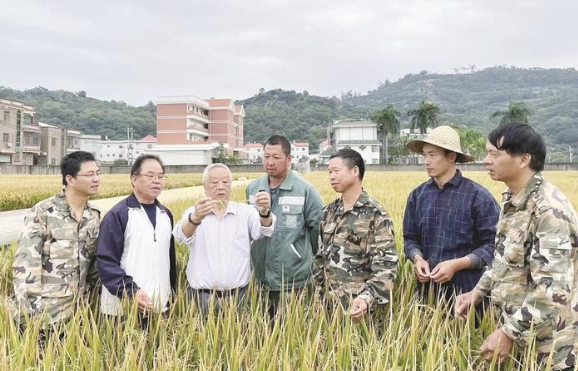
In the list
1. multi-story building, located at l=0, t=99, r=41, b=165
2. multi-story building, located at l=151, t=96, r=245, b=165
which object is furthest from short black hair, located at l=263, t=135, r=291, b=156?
multi-story building, located at l=151, t=96, r=245, b=165

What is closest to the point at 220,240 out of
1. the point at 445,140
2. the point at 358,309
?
the point at 358,309

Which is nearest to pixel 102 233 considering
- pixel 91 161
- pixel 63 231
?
pixel 63 231

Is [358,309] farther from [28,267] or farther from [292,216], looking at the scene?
[28,267]

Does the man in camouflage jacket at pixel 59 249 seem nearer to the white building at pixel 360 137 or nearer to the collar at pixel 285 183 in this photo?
the collar at pixel 285 183

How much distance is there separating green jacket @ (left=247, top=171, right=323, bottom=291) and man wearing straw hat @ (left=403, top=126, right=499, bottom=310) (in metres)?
0.70

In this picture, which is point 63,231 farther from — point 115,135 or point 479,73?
point 479,73

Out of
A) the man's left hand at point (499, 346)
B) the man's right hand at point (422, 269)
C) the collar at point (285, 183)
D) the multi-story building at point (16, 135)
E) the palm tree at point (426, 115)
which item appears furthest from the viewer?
the palm tree at point (426, 115)

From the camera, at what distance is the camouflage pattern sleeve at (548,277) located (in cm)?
187

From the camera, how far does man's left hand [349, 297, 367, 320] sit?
7.99 ft

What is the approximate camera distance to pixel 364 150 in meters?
57.8

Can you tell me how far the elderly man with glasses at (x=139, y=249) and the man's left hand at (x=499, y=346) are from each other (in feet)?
5.41

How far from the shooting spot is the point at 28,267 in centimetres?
270

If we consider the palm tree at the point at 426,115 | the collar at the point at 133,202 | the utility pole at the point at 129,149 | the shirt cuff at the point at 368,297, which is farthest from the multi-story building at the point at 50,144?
the shirt cuff at the point at 368,297

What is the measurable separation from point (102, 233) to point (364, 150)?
56.1 meters
